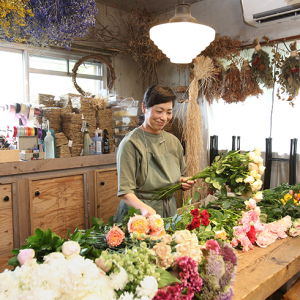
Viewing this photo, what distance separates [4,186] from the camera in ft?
8.47

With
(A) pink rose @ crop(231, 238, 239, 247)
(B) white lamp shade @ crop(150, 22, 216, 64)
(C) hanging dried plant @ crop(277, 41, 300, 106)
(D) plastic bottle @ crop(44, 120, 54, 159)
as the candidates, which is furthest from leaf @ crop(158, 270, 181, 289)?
(C) hanging dried plant @ crop(277, 41, 300, 106)

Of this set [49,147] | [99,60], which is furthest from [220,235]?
[99,60]

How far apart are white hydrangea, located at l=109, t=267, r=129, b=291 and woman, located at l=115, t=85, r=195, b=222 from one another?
839 mm

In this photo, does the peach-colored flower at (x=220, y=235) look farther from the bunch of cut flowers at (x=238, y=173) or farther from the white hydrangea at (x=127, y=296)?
the white hydrangea at (x=127, y=296)

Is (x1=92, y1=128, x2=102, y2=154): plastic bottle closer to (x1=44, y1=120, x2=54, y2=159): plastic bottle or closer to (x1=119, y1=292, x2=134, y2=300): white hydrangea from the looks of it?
(x1=44, y1=120, x2=54, y2=159): plastic bottle

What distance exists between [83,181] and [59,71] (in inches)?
62.4

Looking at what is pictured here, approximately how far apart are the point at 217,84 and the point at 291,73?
0.84 m

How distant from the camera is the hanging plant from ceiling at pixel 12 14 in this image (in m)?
2.10

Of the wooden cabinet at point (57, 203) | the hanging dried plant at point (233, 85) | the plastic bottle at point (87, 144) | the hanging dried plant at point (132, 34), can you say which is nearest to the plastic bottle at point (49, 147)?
the wooden cabinet at point (57, 203)

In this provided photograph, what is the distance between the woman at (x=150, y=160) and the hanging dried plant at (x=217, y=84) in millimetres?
1793

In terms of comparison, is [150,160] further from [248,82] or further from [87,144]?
[248,82]

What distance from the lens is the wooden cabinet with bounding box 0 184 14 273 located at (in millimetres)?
2580

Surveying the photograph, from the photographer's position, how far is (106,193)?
334cm

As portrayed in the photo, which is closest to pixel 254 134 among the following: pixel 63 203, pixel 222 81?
pixel 222 81
